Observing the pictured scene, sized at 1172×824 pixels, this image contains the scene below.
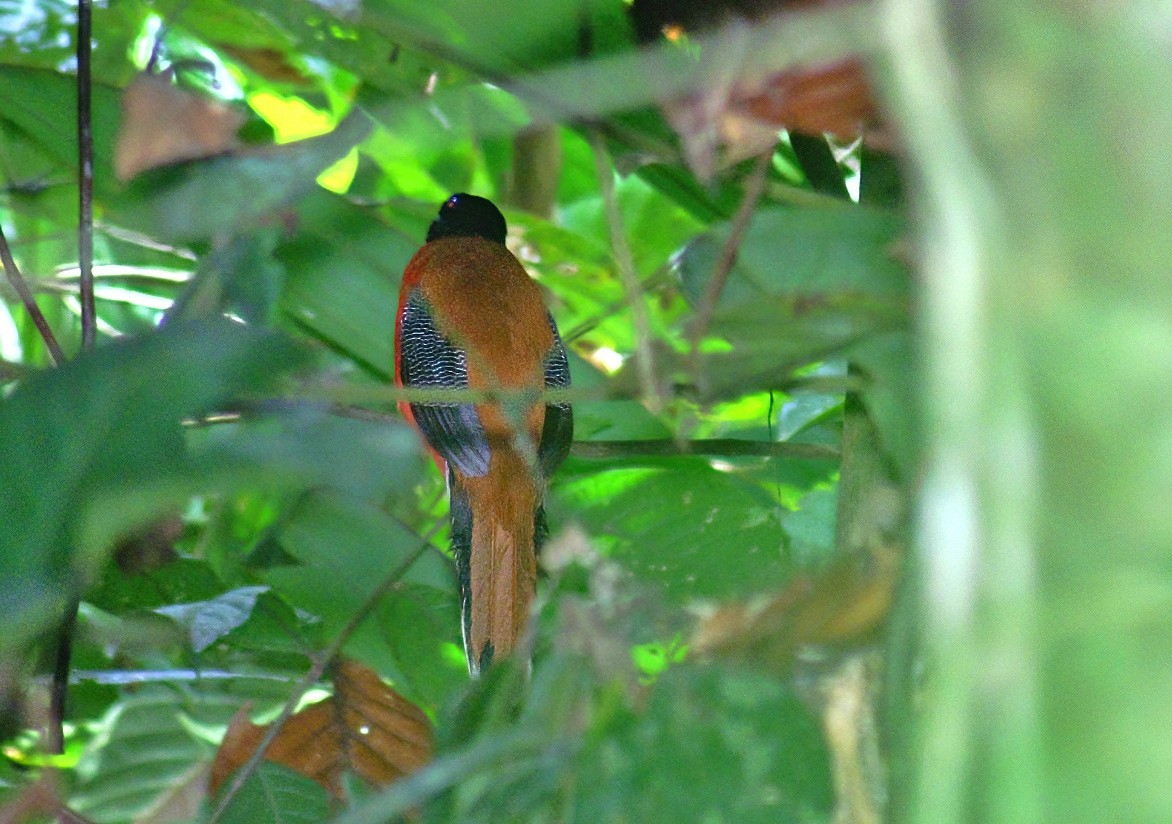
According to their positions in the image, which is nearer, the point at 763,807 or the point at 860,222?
the point at 763,807

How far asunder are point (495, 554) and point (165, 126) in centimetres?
110

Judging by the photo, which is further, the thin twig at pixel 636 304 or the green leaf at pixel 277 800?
the green leaf at pixel 277 800

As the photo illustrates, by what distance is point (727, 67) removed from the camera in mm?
808

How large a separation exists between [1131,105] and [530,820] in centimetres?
51

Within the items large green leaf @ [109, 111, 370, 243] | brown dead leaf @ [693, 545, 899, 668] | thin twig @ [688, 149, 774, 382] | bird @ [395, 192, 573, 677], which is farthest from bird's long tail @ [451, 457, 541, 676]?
brown dead leaf @ [693, 545, 899, 668]

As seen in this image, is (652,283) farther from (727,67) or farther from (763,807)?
(763,807)

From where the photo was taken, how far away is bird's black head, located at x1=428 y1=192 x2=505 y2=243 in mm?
3311

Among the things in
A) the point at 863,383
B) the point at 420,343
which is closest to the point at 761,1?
the point at 863,383

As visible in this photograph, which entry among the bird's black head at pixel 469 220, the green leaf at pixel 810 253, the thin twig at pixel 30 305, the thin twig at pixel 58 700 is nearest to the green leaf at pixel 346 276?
the thin twig at pixel 30 305

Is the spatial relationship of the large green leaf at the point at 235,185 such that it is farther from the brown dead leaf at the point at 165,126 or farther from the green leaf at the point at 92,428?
the green leaf at the point at 92,428

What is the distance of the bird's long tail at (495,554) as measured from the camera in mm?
2137

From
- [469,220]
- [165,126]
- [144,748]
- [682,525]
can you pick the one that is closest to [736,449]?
[682,525]

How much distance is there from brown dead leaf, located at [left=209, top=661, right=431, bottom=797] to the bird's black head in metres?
1.69

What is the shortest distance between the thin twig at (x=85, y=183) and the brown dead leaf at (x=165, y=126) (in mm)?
206
